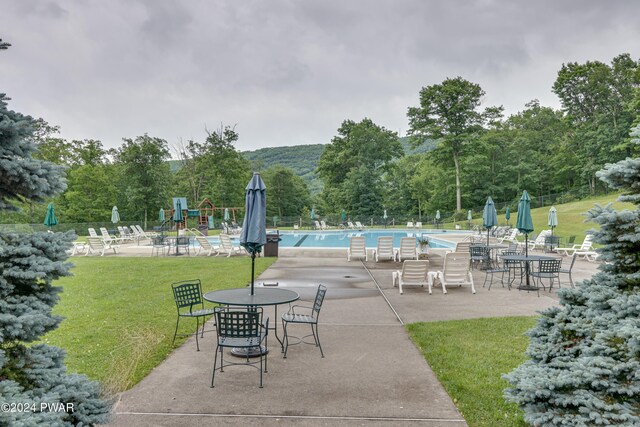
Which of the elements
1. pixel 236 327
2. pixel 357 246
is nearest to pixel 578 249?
pixel 357 246

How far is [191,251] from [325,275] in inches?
361

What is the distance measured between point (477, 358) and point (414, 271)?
4.63m

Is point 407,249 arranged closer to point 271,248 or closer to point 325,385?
point 271,248

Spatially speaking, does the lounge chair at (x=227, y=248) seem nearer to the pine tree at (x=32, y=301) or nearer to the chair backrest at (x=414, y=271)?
the chair backrest at (x=414, y=271)

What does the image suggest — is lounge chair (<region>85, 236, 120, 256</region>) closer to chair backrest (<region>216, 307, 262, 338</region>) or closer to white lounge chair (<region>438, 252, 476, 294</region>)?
white lounge chair (<region>438, 252, 476, 294</region>)

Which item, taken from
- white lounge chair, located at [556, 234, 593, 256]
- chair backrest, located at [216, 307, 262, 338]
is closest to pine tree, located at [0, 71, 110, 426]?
chair backrest, located at [216, 307, 262, 338]

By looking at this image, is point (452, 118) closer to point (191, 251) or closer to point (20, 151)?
point (191, 251)

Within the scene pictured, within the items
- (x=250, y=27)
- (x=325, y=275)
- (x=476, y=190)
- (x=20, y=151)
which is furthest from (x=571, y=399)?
(x=476, y=190)

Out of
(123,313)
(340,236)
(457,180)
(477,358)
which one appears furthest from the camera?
(457,180)

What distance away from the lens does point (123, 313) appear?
7.36 metres

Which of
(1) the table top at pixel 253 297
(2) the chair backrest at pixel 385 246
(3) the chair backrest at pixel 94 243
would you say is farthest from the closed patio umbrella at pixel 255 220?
(3) the chair backrest at pixel 94 243

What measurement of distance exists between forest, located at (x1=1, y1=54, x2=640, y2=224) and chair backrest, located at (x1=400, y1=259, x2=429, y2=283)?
3069 centimetres

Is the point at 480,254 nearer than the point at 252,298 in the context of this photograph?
No

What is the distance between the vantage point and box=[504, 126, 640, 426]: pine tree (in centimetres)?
237
